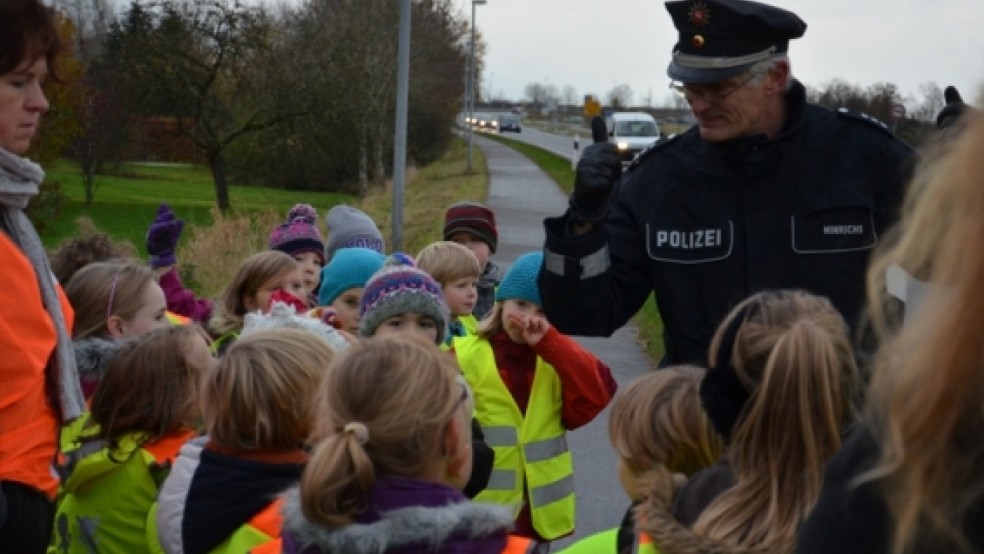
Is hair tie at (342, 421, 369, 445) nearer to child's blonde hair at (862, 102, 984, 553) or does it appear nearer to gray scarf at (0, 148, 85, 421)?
gray scarf at (0, 148, 85, 421)

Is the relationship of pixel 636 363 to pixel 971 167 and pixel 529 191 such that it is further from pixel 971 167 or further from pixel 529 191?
pixel 529 191

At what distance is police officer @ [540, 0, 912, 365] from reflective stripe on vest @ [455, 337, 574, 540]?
56.8 inches

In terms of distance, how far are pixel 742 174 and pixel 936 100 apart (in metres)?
4.05

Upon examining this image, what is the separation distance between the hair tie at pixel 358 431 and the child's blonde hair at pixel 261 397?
2.32ft

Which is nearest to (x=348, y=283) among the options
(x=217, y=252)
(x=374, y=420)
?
(x=374, y=420)

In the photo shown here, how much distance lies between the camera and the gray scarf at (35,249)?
291 centimetres

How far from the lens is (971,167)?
45.3 inches

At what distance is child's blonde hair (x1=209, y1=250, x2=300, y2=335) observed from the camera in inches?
224

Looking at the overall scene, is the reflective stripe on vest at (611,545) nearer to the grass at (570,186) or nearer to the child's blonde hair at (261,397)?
the child's blonde hair at (261,397)

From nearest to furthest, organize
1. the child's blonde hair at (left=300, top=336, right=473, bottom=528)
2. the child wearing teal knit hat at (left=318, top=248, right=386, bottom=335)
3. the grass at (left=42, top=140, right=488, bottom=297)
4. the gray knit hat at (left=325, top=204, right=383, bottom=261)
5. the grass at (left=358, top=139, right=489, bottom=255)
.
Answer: the child's blonde hair at (left=300, top=336, right=473, bottom=528)
the child wearing teal knit hat at (left=318, top=248, right=386, bottom=335)
the gray knit hat at (left=325, top=204, right=383, bottom=261)
the grass at (left=42, top=140, right=488, bottom=297)
the grass at (left=358, top=139, right=489, bottom=255)

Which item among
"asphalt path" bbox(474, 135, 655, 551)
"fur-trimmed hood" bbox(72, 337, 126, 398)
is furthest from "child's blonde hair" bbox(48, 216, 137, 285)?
"asphalt path" bbox(474, 135, 655, 551)

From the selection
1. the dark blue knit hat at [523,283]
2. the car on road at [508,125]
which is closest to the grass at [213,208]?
the dark blue knit hat at [523,283]

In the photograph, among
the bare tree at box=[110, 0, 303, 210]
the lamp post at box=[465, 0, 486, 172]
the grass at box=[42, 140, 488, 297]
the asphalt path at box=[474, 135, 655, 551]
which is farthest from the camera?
the lamp post at box=[465, 0, 486, 172]

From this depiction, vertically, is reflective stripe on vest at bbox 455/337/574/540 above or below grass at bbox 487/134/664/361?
above
